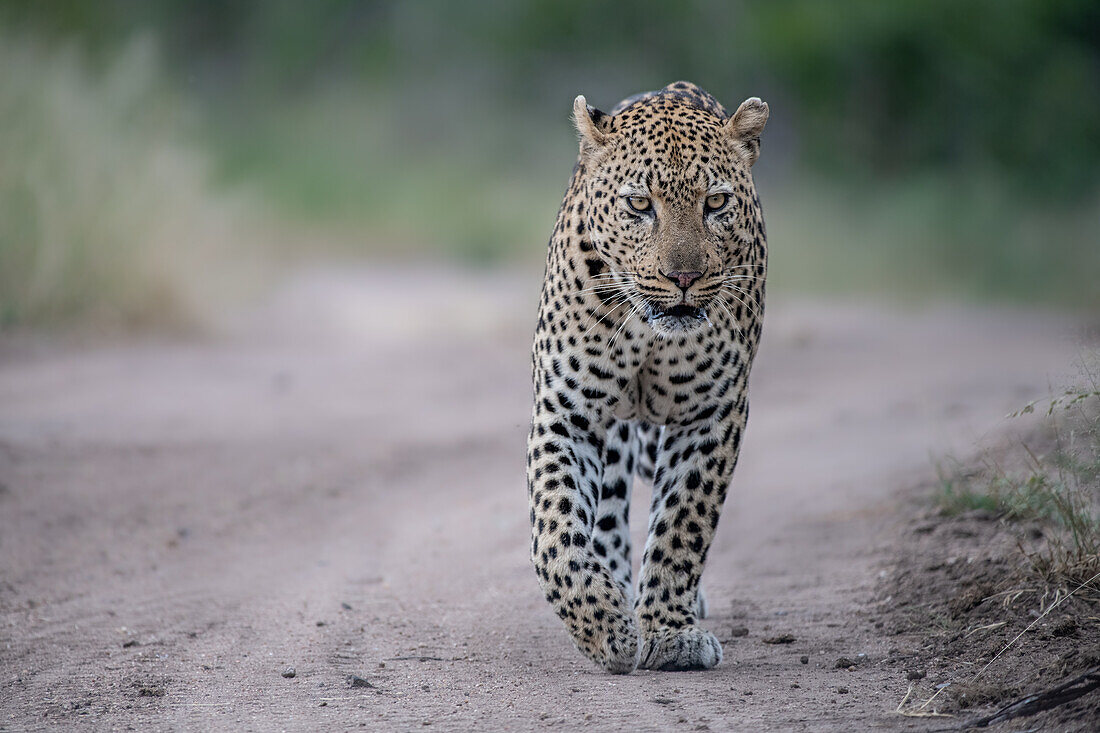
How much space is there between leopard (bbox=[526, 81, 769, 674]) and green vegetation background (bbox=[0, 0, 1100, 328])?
8365mm

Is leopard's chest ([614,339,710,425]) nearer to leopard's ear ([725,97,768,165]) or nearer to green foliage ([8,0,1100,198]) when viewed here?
leopard's ear ([725,97,768,165])

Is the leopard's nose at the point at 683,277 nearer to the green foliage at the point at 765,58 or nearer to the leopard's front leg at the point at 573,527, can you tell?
the leopard's front leg at the point at 573,527

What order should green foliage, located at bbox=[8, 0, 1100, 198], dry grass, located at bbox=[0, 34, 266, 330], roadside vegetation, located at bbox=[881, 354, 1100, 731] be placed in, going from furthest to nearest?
green foliage, located at bbox=[8, 0, 1100, 198] → dry grass, located at bbox=[0, 34, 266, 330] → roadside vegetation, located at bbox=[881, 354, 1100, 731]

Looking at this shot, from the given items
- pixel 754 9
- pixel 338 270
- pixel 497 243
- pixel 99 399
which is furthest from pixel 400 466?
pixel 754 9

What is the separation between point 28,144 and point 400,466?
5.67m

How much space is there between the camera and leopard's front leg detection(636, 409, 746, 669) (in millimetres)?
4809

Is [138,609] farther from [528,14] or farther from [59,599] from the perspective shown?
[528,14]

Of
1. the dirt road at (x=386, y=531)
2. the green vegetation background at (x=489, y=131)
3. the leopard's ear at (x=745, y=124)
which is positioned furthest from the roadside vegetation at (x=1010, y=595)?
the green vegetation background at (x=489, y=131)

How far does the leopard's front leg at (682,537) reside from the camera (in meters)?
4.81

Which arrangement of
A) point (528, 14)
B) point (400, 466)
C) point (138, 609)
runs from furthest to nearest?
point (528, 14), point (400, 466), point (138, 609)

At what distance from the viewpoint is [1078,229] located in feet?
62.0

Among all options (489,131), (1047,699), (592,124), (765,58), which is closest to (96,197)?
(592,124)

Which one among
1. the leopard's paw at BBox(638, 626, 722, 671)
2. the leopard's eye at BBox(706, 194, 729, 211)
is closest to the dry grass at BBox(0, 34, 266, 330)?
the leopard's eye at BBox(706, 194, 729, 211)

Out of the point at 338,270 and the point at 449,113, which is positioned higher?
the point at 449,113
